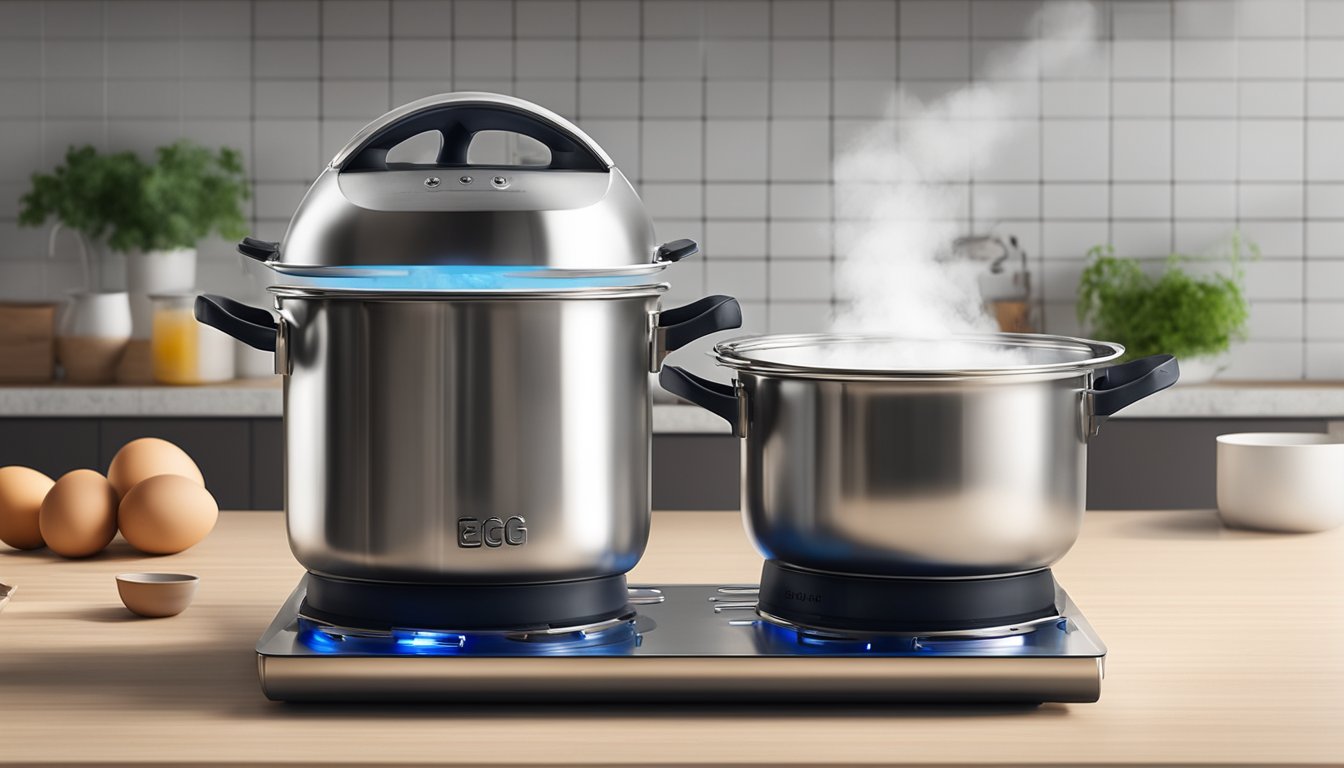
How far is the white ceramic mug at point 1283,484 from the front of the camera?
1.17 m

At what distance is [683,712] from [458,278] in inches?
10.0

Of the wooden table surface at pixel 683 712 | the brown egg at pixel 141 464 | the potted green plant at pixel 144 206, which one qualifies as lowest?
the wooden table surface at pixel 683 712

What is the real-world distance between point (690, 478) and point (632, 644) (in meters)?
1.72

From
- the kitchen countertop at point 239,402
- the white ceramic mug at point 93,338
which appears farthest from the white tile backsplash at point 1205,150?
the white ceramic mug at point 93,338

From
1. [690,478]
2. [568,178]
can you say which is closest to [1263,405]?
[690,478]

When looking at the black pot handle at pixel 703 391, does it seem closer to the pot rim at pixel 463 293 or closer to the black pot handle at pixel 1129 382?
the pot rim at pixel 463 293

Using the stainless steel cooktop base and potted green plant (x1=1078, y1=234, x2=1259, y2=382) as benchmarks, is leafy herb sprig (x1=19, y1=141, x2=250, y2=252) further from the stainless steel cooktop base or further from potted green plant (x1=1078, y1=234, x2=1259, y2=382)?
the stainless steel cooktop base

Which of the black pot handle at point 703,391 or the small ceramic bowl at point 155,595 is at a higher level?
the black pot handle at point 703,391

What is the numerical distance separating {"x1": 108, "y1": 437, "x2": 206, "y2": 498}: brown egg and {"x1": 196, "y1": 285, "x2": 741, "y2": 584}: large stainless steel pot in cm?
49

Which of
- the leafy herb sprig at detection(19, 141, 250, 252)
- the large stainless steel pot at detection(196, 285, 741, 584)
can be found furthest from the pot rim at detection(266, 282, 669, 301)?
the leafy herb sprig at detection(19, 141, 250, 252)

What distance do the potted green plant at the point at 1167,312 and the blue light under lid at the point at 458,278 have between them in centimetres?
212

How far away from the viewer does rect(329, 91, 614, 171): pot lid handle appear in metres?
0.81

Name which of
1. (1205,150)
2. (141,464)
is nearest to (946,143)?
(1205,150)

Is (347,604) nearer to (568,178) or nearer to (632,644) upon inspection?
(632,644)
